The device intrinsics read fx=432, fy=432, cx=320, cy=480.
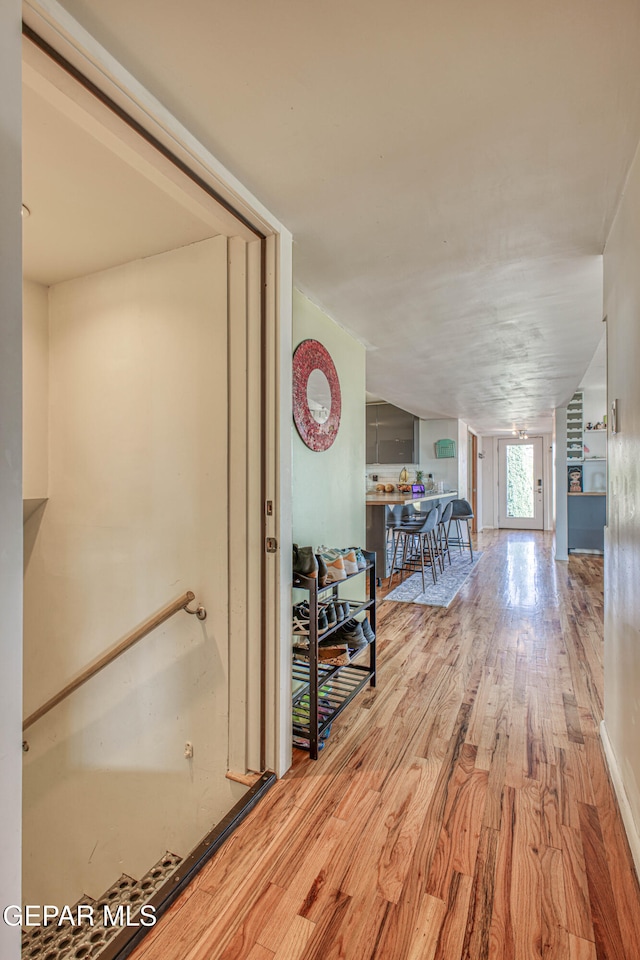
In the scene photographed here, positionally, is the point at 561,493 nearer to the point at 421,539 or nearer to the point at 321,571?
the point at 421,539

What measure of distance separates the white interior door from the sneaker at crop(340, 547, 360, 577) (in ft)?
27.8

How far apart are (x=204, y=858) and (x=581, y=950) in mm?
976

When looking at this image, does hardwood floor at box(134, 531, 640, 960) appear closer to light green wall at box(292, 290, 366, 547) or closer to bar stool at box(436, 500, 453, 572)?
light green wall at box(292, 290, 366, 547)

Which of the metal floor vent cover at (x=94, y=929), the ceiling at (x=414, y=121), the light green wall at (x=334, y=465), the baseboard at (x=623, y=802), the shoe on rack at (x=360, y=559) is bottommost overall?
the metal floor vent cover at (x=94, y=929)

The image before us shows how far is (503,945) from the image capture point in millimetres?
1009

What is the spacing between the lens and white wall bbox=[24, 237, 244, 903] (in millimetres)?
1735

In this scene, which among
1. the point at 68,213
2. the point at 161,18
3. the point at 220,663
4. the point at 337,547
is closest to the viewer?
the point at 161,18

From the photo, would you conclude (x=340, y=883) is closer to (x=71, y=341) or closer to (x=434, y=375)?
(x=71, y=341)

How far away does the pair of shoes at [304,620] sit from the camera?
1829 millimetres

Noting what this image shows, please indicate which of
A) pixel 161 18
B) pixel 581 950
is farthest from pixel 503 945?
pixel 161 18

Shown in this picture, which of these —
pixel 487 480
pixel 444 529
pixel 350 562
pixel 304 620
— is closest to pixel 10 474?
pixel 304 620

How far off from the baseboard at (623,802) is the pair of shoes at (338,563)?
119cm

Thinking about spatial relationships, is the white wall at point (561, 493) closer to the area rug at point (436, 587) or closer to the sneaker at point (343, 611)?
the area rug at point (436, 587)

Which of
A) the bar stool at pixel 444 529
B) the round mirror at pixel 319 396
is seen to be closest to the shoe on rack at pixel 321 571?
the round mirror at pixel 319 396
